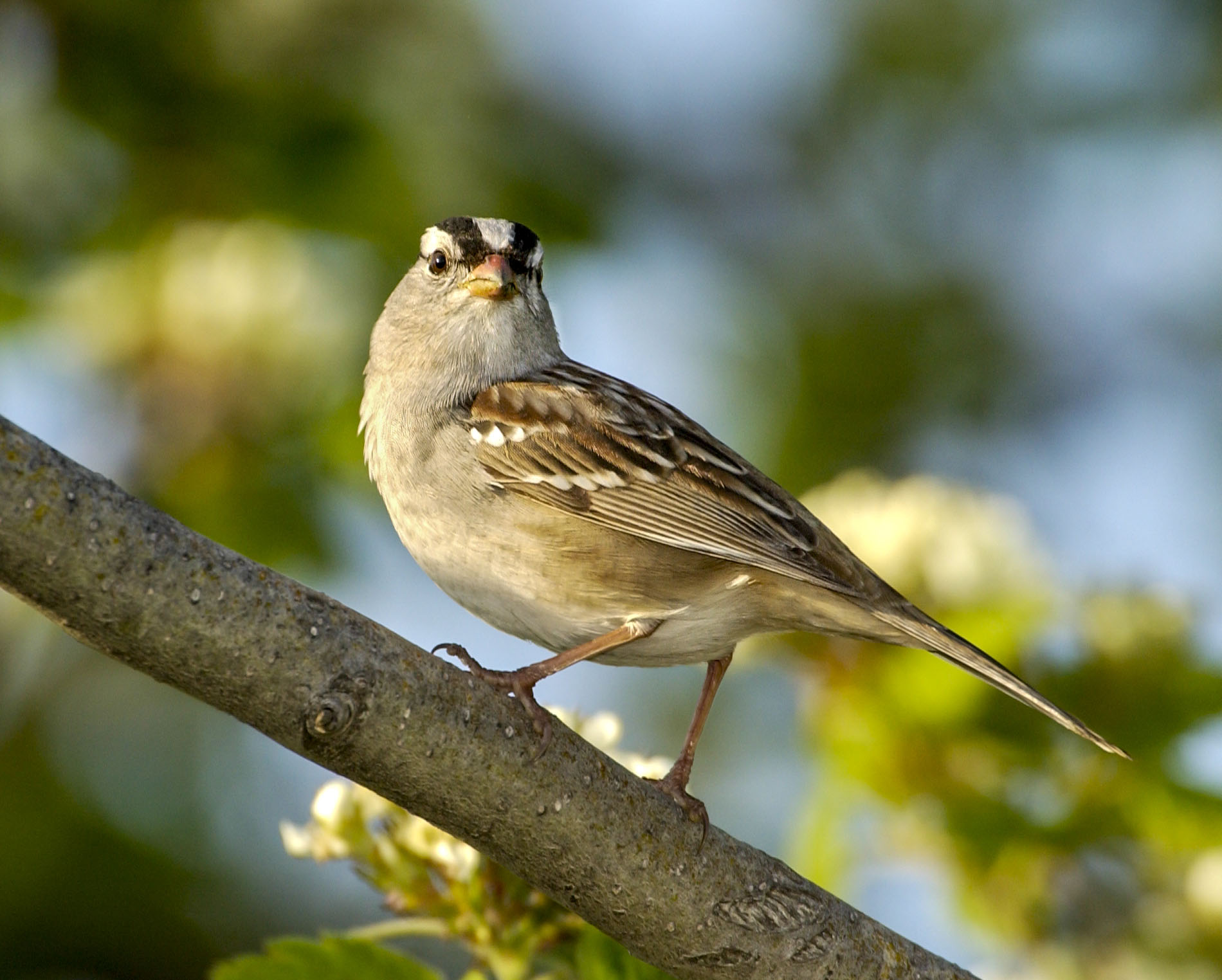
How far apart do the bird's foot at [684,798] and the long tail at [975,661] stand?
63 centimetres

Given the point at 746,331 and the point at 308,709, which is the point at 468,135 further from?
the point at 308,709

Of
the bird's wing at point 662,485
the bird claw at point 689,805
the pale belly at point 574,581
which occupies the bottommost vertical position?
the bird claw at point 689,805

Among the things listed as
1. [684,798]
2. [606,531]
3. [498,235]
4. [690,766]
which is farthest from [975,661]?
[498,235]

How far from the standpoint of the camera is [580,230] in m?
4.23

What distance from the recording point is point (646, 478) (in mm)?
3445

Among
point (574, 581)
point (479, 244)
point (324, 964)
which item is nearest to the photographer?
point (324, 964)

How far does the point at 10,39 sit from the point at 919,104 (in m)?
3.84

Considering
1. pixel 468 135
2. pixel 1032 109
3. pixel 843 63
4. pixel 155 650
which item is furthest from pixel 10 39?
pixel 1032 109

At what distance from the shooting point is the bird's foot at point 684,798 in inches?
94.9

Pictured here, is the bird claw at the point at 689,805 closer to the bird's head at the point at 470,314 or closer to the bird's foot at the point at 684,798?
the bird's foot at the point at 684,798

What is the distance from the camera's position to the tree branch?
1.75 m

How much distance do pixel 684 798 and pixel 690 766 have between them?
18.7 inches

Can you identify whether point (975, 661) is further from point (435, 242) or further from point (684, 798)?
point (435, 242)

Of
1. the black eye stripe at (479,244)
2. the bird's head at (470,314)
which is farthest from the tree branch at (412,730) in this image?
the black eye stripe at (479,244)
